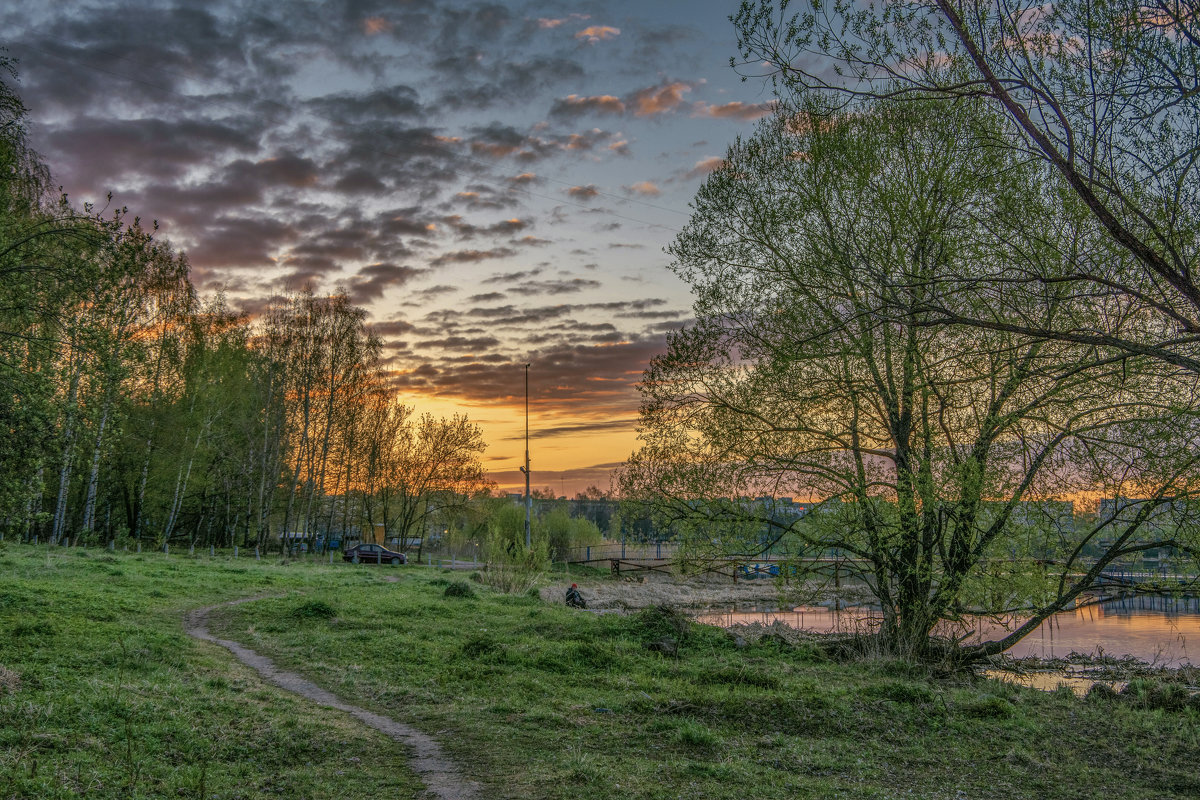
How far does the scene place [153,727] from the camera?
6.57 m

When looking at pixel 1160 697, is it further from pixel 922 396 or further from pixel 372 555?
pixel 372 555

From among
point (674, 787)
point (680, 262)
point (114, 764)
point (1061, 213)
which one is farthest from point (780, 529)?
point (114, 764)

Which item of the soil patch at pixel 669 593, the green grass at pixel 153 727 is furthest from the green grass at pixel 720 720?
the soil patch at pixel 669 593

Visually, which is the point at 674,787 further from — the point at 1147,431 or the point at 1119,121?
the point at 1147,431

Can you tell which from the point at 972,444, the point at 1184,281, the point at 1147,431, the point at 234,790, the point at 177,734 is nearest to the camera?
the point at 1184,281

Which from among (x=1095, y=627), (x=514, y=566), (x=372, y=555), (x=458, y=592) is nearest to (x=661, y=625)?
(x=458, y=592)

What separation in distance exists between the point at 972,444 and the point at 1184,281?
8.19 m

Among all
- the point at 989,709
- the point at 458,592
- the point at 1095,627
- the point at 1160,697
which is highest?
the point at 989,709

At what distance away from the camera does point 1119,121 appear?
554 centimetres

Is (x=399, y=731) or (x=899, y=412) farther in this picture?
(x=899, y=412)

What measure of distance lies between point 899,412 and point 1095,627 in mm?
15314

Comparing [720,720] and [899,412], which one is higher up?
[899,412]

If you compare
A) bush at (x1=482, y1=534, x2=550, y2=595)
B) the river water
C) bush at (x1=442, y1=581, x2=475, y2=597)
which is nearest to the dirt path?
the river water

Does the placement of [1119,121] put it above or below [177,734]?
above
